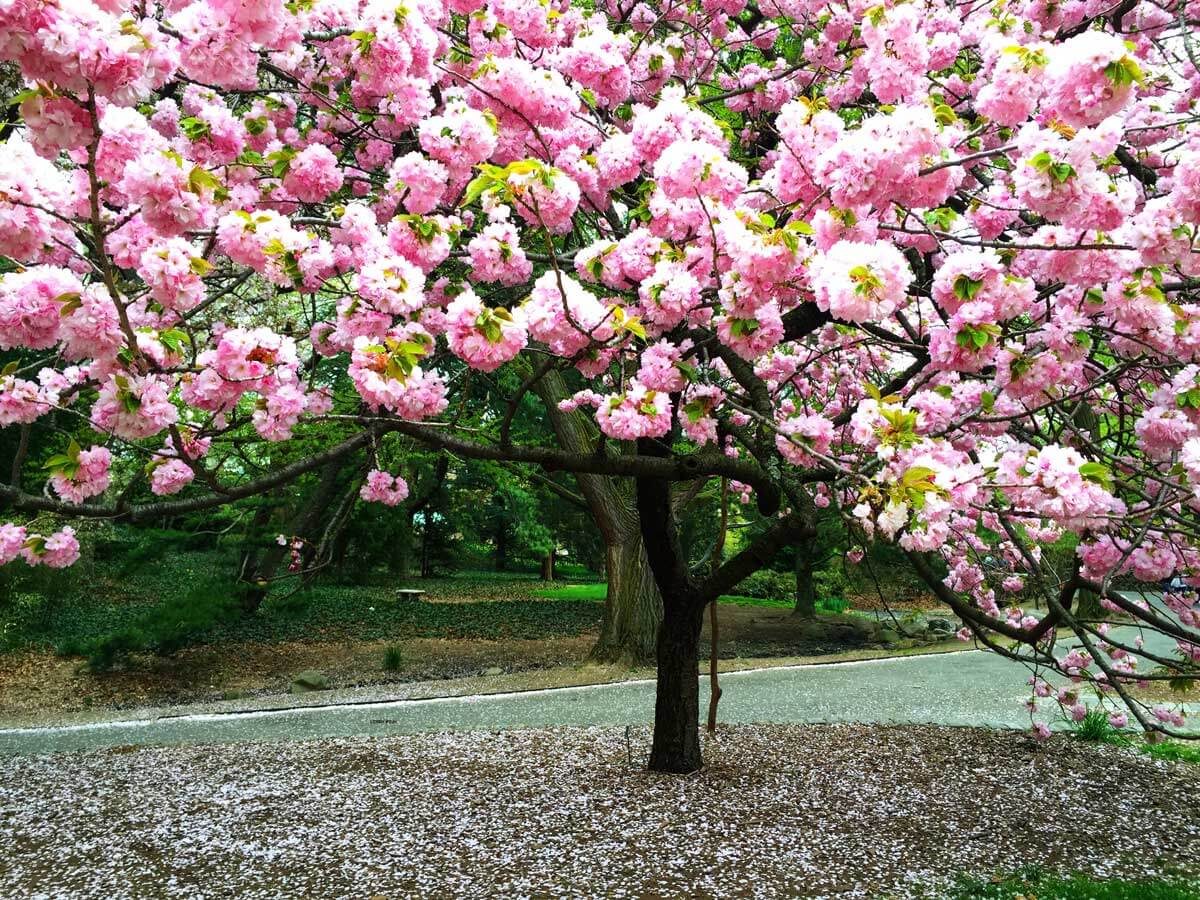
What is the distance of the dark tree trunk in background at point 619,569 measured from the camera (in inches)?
431

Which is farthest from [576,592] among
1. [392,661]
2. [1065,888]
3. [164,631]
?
[1065,888]

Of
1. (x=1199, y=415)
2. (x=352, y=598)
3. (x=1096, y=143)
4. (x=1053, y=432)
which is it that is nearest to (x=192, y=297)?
(x=1096, y=143)

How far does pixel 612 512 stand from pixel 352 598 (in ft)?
25.8

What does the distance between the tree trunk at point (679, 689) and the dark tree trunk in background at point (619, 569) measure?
5.44 meters

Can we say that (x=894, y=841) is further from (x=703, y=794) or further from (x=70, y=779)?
(x=70, y=779)

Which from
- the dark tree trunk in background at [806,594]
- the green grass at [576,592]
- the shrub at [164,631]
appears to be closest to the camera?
the shrub at [164,631]

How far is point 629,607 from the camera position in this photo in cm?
1109

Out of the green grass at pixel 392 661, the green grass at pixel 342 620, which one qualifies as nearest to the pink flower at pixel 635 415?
the green grass at pixel 342 620

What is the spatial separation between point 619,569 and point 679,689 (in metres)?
5.72

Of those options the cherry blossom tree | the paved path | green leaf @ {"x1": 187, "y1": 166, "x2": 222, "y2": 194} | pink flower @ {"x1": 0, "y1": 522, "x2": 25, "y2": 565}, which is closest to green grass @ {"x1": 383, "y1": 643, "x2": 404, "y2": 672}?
the paved path

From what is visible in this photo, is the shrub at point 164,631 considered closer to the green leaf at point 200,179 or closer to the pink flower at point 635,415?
the pink flower at point 635,415

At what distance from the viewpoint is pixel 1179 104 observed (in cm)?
444

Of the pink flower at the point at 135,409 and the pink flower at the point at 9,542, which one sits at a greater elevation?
the pink flower at the point at 135,409

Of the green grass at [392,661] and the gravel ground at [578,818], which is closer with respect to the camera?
the gravel ground at [578,818]
